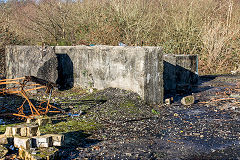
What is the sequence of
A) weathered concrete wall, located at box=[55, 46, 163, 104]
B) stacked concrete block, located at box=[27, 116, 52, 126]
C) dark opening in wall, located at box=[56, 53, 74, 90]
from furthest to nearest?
dark opening in wall, located at box=[56, 53, 74, 90], weathered concrete wall, located at box=[55, 46, 163, 104], stacked concrete block, located at box=[27, 116, 52, 126]

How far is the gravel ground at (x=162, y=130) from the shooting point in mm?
4629

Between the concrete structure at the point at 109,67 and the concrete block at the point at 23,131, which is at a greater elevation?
the concrete structure at the point at 109,67

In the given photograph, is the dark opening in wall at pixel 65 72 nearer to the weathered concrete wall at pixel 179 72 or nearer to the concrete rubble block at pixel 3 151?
the weathered concrete wall at pixel 179 72

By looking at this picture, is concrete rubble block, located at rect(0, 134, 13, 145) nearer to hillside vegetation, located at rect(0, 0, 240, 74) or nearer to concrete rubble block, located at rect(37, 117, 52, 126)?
concrete rubble block, located at rect(37, 117, 52, 126)

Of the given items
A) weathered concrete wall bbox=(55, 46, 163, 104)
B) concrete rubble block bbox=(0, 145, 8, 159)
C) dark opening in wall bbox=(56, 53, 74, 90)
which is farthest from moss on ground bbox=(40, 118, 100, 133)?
dark opening in wall bbox=(56, 53, 74, 90)

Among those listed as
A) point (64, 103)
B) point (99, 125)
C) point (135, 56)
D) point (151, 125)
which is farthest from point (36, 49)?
point (151, 125)

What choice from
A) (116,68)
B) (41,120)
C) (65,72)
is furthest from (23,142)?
(65,72)

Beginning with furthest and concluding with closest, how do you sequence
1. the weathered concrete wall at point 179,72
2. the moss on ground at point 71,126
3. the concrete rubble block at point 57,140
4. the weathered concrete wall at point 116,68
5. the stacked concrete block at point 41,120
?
the weathered concrete wall at point 179,72 → the weathered concrete wall at point 116,68 → the stacked concrete block at point 41,120 → the moss on ground at point 71,126 → the concrete rubble block at point 57,140

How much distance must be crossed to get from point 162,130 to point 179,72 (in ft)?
14.5

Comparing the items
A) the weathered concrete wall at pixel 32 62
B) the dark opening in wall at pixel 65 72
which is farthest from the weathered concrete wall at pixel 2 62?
the dark opening in wall at pixel 65 72

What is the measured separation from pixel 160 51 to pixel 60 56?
3.75m

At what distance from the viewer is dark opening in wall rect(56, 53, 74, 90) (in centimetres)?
965

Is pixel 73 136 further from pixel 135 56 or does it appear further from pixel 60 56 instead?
pixel 60 56

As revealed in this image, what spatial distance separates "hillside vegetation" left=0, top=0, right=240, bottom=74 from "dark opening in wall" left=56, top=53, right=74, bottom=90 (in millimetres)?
2456
